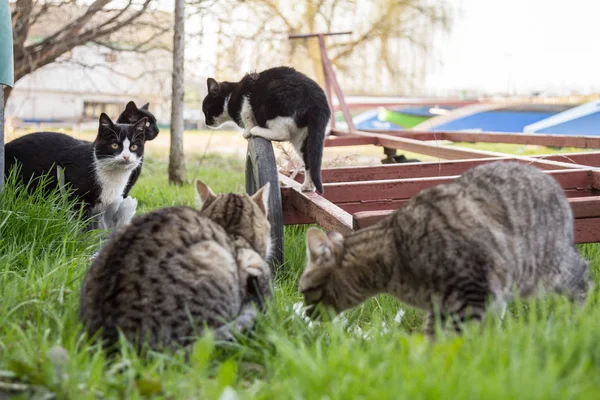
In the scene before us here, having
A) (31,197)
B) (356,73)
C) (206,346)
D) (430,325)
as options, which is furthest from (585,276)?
(356,73)

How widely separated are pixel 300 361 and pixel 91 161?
128 inches

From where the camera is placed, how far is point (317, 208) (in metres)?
3.50

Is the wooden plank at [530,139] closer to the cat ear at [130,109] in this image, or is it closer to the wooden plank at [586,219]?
the wooden plank at [586,219]

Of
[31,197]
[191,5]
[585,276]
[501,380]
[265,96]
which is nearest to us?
[501,380]

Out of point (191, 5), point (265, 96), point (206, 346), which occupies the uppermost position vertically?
point (191, 5)

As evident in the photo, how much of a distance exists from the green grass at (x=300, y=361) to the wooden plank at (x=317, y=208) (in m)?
0.50

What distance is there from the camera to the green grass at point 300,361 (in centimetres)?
157

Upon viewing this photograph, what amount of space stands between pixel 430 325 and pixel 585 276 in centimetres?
76

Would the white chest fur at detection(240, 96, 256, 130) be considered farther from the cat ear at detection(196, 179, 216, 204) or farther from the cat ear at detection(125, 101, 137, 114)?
the cat ear at detection(196, 179, 216, 204)

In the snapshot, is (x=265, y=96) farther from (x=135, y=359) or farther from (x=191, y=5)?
(x=191, y=5)

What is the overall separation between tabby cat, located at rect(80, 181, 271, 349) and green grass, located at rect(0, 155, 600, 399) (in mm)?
85

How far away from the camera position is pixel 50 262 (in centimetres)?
320

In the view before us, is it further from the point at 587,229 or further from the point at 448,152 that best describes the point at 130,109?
the point at 587,229

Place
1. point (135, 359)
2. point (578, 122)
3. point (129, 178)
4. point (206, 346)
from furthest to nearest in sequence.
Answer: point (578, 122)
point (129, 178)
point (135, 359)
point (206, 346)
